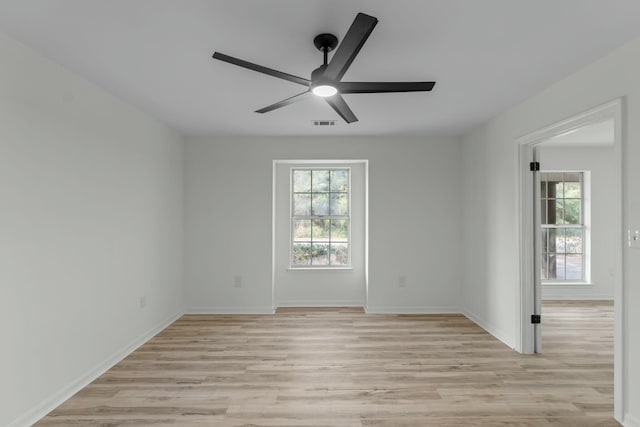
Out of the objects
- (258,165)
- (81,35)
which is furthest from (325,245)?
(81,35)

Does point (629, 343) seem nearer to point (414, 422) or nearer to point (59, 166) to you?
point (414, 422)

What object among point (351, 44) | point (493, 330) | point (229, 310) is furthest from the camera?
point (229, 310)

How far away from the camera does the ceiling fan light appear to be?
2135 mm

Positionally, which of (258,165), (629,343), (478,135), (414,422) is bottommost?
(414,422)

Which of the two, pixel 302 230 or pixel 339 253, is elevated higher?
pixel 302 230

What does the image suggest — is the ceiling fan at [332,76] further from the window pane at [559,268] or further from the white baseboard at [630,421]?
the window pane at [559,268]

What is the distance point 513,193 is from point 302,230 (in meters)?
2.89

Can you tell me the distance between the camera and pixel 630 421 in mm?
2273

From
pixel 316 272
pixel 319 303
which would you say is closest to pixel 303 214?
pixel 316 272

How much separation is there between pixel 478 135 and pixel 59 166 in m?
4.18

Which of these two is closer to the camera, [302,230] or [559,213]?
[302,230]

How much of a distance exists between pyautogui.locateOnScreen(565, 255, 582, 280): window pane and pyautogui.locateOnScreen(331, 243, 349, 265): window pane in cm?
363

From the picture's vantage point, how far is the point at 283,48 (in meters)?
2.33

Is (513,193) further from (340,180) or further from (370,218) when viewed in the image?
(340,180)
